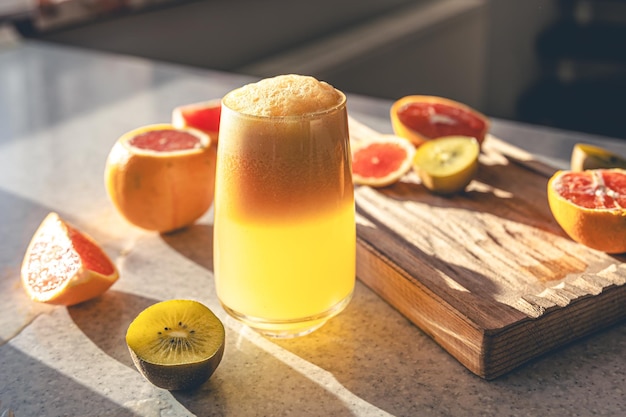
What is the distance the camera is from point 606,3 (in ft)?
9.16

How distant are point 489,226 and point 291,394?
361 mm

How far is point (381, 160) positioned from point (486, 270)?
0.31 meters

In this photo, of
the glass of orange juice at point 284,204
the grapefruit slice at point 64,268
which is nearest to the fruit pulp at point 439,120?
the glass of orange juice at point 284,204

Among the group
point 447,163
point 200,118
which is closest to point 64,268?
point 200,118

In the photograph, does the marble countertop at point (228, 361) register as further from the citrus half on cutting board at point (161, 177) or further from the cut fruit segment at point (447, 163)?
the cut fruit segment at point (447, 163)

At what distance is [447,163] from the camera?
1.04m

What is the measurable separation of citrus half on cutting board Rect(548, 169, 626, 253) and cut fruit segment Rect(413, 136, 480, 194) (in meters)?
0.13

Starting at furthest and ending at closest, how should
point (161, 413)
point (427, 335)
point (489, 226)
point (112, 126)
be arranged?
point (112, 126) → point (489, 226) → point (427, 335) → point (161, 413)

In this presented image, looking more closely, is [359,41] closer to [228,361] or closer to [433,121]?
[433,121]

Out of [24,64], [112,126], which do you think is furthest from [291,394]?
[24,64]

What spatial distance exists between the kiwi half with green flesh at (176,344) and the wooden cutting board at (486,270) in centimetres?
22

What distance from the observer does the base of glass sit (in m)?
0.79

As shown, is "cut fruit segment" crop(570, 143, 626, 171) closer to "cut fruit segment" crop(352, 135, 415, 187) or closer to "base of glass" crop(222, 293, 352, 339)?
"cut fruit segment" crop(352, 135, 415, 187)

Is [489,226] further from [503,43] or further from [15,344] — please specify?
[503,43]
